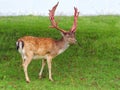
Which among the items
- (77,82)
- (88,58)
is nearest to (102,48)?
(88,58)

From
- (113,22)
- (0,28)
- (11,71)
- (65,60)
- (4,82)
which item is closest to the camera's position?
(4,82)

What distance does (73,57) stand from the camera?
1759cm

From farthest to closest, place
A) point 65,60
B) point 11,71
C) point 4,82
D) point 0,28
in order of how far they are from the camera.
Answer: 1. point 0,28
2. point 65,60
3. point 11,71
4. point 4,82

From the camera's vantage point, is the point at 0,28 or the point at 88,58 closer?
the point at 88,58

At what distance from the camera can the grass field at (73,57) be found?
14836 millimetres

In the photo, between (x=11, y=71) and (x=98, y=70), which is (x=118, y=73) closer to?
(x=98, y=70)

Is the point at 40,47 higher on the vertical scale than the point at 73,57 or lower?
higher

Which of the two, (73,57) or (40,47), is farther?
(73,57)

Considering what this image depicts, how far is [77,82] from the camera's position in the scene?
1511 centimetres

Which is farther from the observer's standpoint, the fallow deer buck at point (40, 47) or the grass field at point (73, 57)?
the fallow deer buck at point (40, 47)

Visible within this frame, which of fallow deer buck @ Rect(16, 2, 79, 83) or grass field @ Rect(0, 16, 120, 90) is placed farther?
fallow deer buck @ Rect(16, 2, 79, 83)

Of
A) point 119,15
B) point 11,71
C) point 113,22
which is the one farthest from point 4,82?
point 119,15

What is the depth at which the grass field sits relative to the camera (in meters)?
14.8

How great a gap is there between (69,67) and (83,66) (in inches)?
18.6
